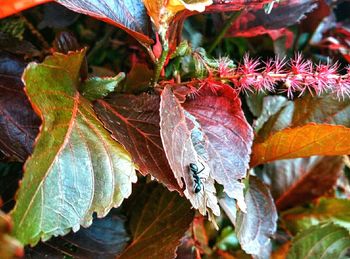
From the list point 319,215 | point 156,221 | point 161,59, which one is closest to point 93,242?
point 156,221

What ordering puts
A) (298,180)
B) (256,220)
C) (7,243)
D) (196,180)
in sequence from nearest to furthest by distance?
(7,243), (196,180), (256,220), (298,180)

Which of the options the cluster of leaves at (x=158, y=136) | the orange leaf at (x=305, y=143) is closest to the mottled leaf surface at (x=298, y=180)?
the cluster of leaves at (x=158, y=136)

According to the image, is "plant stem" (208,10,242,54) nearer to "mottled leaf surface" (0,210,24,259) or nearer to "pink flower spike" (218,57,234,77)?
"pink flower spike" (218,57,234,77)

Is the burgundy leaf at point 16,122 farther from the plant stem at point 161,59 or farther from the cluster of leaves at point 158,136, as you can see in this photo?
the plant stem at point 161,59

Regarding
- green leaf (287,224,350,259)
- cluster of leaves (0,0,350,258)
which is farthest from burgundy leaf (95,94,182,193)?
green leaf (287,224,350,259)

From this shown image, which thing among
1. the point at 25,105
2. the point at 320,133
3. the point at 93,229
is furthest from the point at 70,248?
the point at 320,133

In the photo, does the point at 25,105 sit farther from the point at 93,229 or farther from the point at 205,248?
the point at 205,248

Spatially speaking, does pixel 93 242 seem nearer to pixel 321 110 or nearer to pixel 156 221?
pixel 156 221
